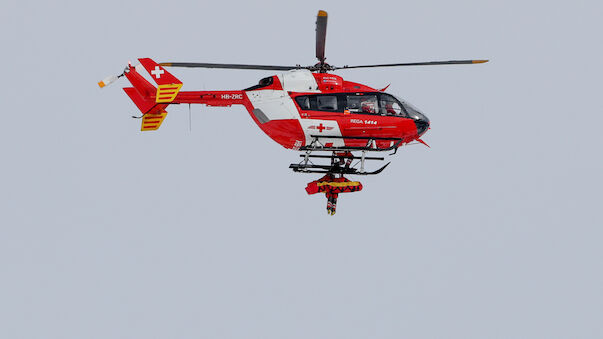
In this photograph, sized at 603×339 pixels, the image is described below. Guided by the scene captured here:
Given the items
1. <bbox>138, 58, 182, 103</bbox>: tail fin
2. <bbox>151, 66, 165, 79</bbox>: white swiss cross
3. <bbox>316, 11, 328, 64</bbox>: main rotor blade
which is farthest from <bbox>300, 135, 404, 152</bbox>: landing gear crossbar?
<bbox>151, 66, 165, 79</bbox>: white swiss cross

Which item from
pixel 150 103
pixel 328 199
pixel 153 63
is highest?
pixel 153 63

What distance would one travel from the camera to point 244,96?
619 inches

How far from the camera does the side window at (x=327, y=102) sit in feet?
50.6

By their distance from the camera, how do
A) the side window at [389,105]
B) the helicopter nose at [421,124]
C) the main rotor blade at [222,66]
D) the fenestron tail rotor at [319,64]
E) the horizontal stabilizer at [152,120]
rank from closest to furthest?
the fenestron tail rotor at [319,64]
the main rotor blade at [222,66]
the horizontal stabilizer at [152,120]
the side window at [389,105]
the helicopter nose at [421,124]

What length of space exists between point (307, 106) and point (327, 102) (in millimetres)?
521

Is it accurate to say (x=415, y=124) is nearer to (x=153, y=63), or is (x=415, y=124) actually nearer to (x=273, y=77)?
(x=273, y=77)

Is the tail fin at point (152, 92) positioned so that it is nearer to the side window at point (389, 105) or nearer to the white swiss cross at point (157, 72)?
the white swiss cross at point (157, 72)

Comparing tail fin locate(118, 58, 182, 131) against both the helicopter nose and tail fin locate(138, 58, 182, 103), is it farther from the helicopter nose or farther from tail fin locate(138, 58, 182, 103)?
the helicopter nose

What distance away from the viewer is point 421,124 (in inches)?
633

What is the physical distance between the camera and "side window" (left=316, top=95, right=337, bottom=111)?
15.4 metres

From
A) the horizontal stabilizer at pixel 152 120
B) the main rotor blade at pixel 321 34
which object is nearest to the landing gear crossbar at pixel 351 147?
the main rotor blade at pixel 321 34

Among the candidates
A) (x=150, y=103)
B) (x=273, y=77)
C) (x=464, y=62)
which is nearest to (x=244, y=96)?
(x=273, y=77)

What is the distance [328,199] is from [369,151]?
5.63ft

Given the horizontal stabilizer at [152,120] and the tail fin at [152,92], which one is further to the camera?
the horizontal stabilizer at [152,120]
